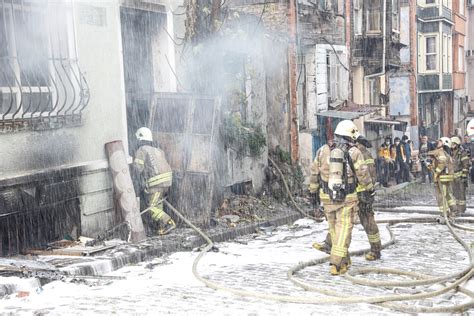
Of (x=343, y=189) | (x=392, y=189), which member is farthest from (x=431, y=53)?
(x=343, y=189)

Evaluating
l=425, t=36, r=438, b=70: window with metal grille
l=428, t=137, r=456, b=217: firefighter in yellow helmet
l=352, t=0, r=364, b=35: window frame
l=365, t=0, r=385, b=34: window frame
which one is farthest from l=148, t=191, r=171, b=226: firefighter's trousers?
l=425, t=36, r=438, b=70: window with metal grille

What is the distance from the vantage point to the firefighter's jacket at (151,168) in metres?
9.43

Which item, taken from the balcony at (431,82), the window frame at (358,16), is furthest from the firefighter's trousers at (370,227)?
the balcony at (431,82)

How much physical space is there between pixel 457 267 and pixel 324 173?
81.6 inches

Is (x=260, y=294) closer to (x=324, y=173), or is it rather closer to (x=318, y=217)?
(x=324, y=173)

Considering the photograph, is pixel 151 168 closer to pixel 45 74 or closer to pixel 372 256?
pixel 45 74

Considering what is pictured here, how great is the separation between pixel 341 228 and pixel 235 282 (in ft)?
4.77

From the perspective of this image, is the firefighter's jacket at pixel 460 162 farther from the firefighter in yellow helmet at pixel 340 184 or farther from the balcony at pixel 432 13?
the balcony at pixel 432 13

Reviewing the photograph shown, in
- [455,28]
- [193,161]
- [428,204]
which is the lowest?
[428,204]

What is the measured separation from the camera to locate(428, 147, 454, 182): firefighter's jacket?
39.9 feet

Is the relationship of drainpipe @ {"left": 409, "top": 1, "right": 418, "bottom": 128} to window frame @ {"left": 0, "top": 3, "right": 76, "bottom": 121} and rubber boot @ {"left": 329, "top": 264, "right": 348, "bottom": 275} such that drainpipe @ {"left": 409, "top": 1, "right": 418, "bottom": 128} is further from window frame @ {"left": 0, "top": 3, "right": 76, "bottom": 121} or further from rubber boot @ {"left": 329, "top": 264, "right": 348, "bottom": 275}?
window frame @ {"left": 0, "top": 3, "right": 76, "bottom": 121}

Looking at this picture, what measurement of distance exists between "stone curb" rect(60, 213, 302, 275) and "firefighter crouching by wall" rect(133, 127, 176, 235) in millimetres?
610

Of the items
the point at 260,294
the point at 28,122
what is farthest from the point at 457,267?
the point at 28,122

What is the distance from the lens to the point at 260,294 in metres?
6.33
